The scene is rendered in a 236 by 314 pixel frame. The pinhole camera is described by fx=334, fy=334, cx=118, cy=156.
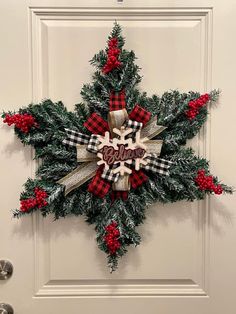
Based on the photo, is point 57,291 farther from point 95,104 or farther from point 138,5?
point 138,5

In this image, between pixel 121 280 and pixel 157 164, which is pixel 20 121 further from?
pixel 121 280

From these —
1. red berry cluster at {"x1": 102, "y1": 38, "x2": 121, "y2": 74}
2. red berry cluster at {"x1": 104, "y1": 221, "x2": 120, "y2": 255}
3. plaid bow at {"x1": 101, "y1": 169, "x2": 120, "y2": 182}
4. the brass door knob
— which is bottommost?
the brass door knob

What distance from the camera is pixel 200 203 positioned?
0.96 meters

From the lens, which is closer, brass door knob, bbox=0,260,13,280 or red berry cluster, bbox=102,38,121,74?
red berry cluster, bbox=102,38,121,74

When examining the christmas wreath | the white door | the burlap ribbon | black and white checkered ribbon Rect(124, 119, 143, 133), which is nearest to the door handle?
the white door

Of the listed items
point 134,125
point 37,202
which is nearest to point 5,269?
point 37,202

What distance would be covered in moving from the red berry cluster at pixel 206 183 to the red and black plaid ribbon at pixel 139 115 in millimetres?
206

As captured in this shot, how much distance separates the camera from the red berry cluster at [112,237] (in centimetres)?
87

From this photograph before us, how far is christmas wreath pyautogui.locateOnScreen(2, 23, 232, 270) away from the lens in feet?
2.86

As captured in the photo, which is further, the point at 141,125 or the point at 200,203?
the point at 200,203

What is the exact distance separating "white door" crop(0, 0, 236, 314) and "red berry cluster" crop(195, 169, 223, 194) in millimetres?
70

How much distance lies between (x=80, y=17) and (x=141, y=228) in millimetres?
614

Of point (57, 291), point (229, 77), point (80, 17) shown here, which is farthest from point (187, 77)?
point (57, 291)

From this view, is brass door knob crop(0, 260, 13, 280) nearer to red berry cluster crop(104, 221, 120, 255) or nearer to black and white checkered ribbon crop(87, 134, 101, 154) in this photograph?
red berry cluster crop(104, 221, 120, 255)
